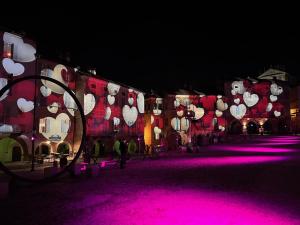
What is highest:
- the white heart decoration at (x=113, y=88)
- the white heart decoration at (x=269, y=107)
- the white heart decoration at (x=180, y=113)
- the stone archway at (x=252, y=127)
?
the white heart decoration at (x=113, y=88)

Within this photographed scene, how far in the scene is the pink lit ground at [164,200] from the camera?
33.2 ft

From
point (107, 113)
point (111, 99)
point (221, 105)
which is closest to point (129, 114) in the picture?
point (111, 99)

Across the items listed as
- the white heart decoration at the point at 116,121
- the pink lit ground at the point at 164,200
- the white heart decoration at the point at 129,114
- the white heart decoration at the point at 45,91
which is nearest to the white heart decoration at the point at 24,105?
the white heart decoration at the point at 45,91

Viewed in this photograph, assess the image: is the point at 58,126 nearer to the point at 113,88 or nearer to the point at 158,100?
the point at 113,88

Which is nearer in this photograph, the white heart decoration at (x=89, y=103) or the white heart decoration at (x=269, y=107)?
the white heart decoration at (x=89, y=103)

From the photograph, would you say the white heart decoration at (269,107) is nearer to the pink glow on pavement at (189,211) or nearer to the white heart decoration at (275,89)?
the white heart decoration at (275,89)

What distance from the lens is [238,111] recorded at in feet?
217

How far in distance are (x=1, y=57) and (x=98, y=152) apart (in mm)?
16792

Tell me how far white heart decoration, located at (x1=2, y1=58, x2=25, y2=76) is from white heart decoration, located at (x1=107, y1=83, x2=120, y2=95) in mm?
13488

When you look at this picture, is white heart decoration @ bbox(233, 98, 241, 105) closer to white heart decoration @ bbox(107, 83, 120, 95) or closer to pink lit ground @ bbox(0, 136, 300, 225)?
white heart decoration @ bbox(107, 83, 120, 95)

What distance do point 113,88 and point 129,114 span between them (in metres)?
6.15

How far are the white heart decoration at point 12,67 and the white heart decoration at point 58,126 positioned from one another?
5.46 metres

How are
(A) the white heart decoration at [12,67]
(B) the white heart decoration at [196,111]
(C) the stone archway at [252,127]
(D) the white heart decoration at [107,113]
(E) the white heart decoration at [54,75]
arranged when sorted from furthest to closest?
(C) the stone archway at [252,127] → (B) the white heart decoration at [196,111] → (D) the white heart decoration at [107,113] → (E) the white heart decoration at [54,75] → (A) the white heart decoration at [12,67]

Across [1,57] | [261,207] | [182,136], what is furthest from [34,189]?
[182,136]
